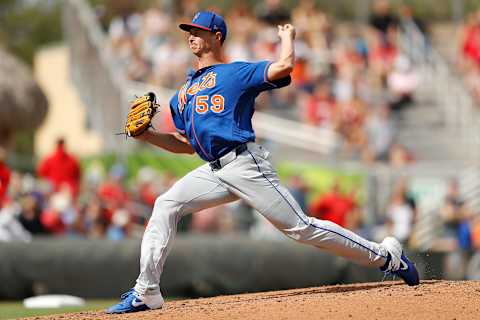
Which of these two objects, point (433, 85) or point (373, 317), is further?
point (433, 85)

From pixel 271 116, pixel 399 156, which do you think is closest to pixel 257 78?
pixel 399 156

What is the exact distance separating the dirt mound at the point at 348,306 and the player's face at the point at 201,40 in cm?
185

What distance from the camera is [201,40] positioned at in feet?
26.0

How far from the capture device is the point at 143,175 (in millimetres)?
17938

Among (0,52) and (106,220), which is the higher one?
(0,52)

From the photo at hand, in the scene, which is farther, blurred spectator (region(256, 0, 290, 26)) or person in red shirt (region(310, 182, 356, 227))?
blurred spectator (region(256, 0, 290, 26))

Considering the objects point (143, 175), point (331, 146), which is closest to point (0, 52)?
point (143, 175)

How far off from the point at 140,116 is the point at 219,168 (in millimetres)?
721

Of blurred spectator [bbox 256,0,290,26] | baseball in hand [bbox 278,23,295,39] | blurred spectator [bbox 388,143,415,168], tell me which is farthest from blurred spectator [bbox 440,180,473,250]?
baseball in hand [bbox 278,23,295,39]

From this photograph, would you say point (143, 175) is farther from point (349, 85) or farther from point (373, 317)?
point (373, 317)

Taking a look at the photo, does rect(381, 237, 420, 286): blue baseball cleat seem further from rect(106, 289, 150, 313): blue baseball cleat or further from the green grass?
the green grass

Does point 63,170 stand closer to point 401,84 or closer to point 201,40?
point 401,84

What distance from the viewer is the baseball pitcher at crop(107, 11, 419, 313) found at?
303 inches

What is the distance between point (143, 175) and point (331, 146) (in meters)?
3.24
